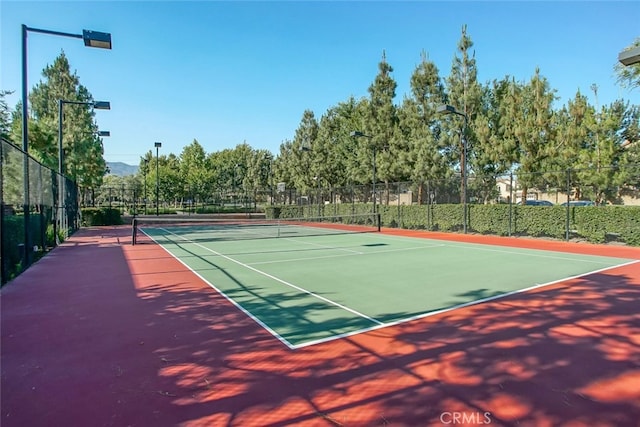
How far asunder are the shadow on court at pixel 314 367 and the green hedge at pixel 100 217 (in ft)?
73.4

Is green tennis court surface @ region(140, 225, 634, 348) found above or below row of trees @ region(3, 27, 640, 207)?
below

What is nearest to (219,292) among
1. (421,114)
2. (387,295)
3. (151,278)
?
(151,278)

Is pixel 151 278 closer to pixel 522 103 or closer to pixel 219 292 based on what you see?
pixel 219 292

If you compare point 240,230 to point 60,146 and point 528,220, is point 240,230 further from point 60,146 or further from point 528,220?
point 528,220

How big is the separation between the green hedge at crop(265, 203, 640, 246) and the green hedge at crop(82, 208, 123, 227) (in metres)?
18.2

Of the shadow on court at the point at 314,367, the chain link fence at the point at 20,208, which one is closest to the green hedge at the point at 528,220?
the shadow on court at the point at 314,367

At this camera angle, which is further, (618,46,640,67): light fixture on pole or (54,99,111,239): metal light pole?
(54,99,111,239): metal light pole

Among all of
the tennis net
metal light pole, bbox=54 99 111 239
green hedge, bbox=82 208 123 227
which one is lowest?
the tennis net

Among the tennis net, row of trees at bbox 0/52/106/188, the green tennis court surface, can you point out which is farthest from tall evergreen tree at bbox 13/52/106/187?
the green tennis court surface

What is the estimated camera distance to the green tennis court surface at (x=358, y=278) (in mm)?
5375

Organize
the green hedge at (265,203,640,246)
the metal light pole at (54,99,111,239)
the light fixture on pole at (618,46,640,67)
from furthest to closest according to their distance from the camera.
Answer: the metal light pole at (54,99,111,239) → the green hedge at (265,203,640,246) → the light fixture on pole at (618,46,640,67)

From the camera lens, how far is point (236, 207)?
43500 mm

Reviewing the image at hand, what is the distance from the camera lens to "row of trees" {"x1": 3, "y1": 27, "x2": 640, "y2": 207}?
18.3m

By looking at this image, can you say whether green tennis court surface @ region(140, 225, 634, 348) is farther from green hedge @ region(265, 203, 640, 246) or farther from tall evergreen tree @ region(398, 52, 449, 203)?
tall evergreen tree @ region(398, 52, 449, 203)
